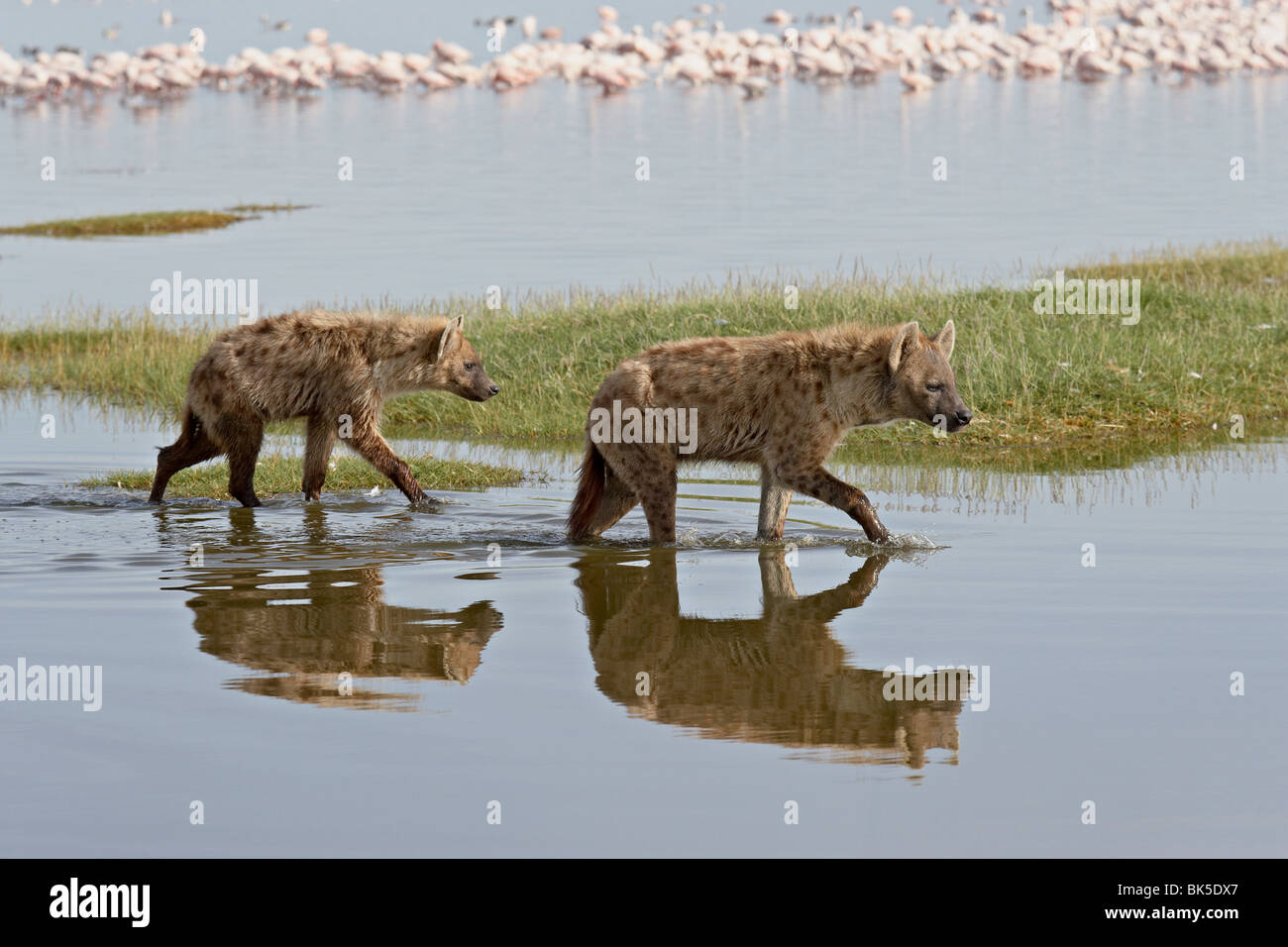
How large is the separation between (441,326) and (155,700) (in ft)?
17.9

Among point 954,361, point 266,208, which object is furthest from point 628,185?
point 954,361

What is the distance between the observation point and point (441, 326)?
12953mm

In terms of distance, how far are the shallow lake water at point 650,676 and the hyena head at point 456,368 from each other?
0.78 meters

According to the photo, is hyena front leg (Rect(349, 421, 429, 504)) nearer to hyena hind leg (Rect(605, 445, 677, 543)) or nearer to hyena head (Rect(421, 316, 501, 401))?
hyena head (Rect(421, 316, 501, 401))

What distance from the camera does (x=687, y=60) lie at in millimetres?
73375

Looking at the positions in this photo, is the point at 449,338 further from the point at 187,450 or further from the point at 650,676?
the point at 650,676

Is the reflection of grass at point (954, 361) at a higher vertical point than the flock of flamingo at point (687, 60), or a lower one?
lower

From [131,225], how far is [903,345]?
945 inches

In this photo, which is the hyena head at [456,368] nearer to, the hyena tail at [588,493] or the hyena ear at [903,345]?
the hyena tail at [588,493]

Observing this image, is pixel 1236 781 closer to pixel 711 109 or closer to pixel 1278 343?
pixel 1278 343

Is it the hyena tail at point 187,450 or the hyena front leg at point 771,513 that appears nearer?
the hyena front leg at point 771,513

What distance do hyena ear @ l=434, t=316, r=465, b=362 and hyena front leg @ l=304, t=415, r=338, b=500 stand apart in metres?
0.88

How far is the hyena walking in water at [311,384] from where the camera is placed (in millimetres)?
12320

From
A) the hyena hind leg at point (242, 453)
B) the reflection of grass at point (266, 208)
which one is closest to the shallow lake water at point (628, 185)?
the reflection of grass at point (266, 208)
